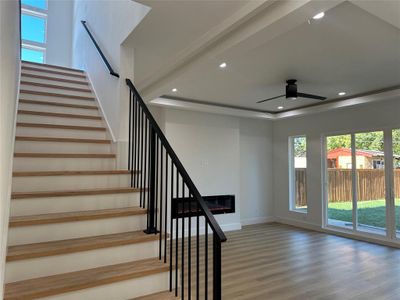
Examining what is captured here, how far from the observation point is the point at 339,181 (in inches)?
256

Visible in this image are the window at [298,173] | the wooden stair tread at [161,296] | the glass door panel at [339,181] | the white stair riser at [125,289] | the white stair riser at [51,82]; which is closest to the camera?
the white stair riser at [125,289]

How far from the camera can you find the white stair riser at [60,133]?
3248mm

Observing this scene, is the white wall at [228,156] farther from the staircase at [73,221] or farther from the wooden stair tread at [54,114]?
the staircase at [73,221]

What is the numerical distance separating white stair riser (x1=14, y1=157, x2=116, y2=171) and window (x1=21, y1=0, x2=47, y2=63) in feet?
20.6

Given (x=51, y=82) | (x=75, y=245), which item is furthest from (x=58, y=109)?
(x=75, y=245)

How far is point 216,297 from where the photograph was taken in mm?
1607

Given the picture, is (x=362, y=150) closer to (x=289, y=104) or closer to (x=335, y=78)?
(x=289, y=104)

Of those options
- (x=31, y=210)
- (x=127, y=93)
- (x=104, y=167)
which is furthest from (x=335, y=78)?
(x=31, y=210)

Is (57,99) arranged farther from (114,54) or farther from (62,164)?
(62,164)

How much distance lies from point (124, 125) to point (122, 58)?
826 millimetres

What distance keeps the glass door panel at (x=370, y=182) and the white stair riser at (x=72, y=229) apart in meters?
5.32

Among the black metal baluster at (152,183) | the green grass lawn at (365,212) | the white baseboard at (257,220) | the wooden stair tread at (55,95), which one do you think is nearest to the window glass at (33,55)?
the wooden stair tread at (55,95)

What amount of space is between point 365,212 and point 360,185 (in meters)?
0.59

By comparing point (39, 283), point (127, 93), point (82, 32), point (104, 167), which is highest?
point (82, 32)
